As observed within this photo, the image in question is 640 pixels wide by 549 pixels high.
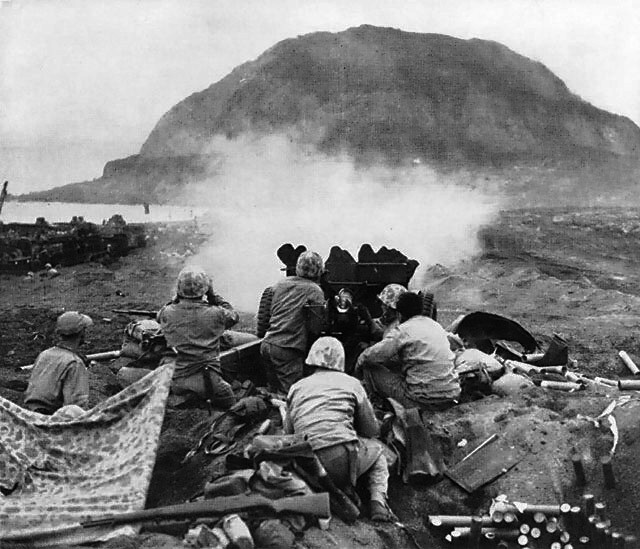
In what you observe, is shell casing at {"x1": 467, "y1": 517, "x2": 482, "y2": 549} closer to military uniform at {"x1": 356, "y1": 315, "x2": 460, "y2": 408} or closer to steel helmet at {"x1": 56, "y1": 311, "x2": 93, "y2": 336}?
military uniform at {"x1": 356, "y1": 315, "x2": 460, "y2": 408}

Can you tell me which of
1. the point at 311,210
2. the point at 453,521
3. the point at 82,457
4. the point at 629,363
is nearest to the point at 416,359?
the point at 453,521

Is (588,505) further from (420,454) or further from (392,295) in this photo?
(392,295)

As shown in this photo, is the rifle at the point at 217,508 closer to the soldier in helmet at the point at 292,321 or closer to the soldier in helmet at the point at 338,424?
the soldier in helmet at the point at 338,424

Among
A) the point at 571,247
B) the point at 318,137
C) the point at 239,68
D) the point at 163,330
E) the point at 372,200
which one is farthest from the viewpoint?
the point at 239,68


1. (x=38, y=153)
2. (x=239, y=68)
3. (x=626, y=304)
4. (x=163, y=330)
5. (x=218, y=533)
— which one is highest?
(x=239, y=68)

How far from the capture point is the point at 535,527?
223 inches

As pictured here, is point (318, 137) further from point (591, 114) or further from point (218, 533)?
point (218, 533)

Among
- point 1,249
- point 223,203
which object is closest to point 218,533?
point 1,249

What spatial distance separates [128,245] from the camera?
78.6 ft

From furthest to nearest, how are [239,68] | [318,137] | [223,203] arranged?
[239,68], [318,137], [223,203]

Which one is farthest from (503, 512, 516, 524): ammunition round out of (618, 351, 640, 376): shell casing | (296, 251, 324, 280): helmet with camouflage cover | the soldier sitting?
(618, 351, 640, 376): shell casing

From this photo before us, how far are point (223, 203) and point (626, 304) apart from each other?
85.2 feet

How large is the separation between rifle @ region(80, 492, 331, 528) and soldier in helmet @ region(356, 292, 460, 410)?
7.89ft

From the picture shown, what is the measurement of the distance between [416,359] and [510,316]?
32.1 feet
